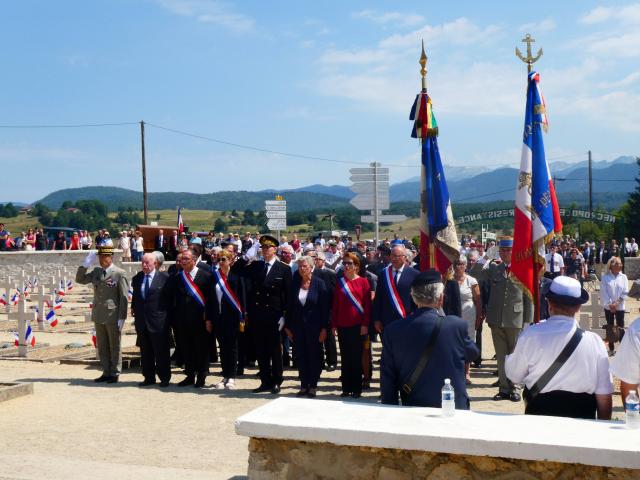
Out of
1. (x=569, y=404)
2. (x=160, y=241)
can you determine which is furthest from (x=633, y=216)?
(x=569, y=404)

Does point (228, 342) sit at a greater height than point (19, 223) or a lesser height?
lesser

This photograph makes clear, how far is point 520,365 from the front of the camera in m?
5.14

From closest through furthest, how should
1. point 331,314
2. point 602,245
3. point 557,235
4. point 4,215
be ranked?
point 557,235, point 331,314, point 602,245, point 4,215

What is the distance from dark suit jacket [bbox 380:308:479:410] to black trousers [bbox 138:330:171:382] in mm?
6708

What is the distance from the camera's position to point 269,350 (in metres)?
11.2

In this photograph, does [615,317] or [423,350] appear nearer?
[423,350]

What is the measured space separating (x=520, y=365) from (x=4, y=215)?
108m

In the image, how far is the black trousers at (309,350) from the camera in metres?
10.8

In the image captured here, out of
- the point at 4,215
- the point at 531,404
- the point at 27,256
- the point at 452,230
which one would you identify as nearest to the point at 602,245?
the point at 27,256

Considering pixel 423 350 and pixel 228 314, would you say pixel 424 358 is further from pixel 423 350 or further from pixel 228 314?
pixel 228 314

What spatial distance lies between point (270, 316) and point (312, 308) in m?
0.65

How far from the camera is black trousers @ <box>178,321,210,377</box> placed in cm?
1155

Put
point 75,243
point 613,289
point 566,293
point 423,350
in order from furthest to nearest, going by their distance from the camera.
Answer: point 75,243
point 613,289
point 423,350
point 566,293

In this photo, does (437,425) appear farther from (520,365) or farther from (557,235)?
(557,235)
